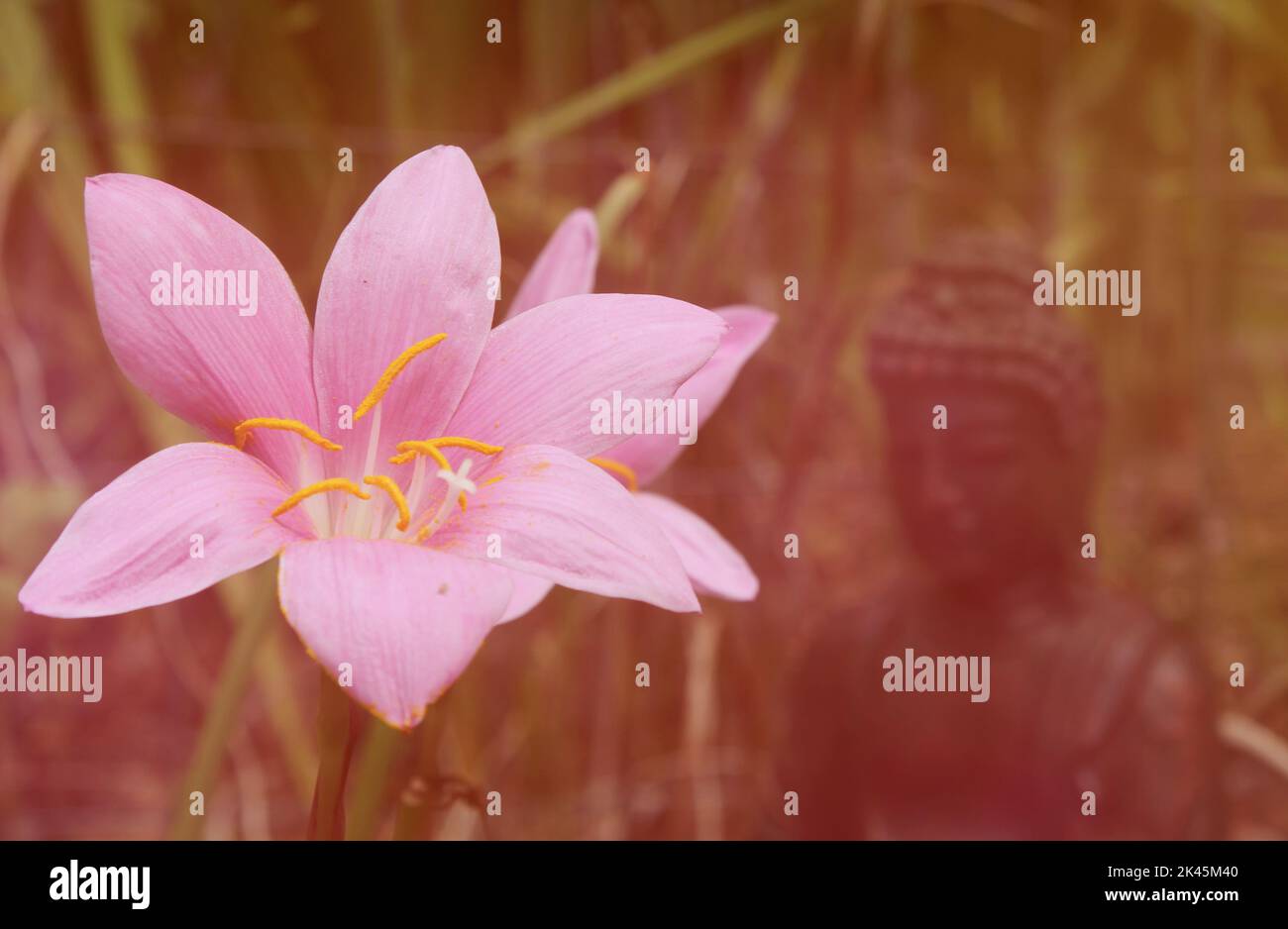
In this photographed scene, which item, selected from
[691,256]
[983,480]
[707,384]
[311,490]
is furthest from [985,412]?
[311,490]

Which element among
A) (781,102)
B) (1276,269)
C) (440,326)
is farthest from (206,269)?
(1276,269)

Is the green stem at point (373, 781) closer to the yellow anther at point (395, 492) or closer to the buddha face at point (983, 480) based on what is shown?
the yellow anther at point (395, 492)

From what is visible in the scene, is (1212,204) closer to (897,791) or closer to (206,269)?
(897,791)

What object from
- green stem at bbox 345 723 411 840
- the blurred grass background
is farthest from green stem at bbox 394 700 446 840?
the blurred grass background

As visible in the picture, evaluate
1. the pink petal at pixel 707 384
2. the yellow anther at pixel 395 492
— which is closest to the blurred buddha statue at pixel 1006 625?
the pink petal at pixel 707 384

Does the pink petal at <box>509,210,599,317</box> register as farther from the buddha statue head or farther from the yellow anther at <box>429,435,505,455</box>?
the buddha statue head

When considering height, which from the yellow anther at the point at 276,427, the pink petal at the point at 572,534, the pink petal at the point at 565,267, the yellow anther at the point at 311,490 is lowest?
the pink petal at the point at 572,534
